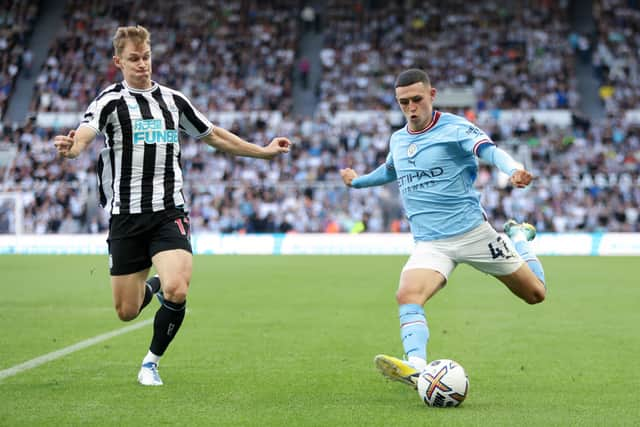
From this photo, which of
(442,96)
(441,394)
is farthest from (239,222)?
(441,394)

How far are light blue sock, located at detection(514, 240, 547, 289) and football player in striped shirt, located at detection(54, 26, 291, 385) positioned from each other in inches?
111

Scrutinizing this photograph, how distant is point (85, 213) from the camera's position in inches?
1214

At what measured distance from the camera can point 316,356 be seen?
8.16 meters

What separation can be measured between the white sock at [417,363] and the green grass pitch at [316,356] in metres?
0.25

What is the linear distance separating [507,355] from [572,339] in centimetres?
146

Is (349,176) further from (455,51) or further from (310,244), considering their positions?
(455,51)

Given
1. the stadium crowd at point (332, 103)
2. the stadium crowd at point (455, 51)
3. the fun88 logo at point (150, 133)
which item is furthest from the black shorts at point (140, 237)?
the stadium crowd at point (455, 51)

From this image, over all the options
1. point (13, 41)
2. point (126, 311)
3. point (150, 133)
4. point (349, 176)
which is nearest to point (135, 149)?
point (150, 133)

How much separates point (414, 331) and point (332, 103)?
3070 cm

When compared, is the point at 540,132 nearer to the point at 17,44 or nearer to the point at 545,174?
the point at 545,174

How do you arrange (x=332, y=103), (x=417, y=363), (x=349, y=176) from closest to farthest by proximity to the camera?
(x=417, y=363) < (x=349, y=176) < (x=332, y=103)

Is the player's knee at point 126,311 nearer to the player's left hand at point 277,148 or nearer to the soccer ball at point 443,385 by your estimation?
the player's left hand at point 277,148

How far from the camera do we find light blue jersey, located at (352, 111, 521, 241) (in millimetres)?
6668

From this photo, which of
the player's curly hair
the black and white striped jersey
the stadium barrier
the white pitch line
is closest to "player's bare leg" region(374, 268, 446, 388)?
the player's curly hair
